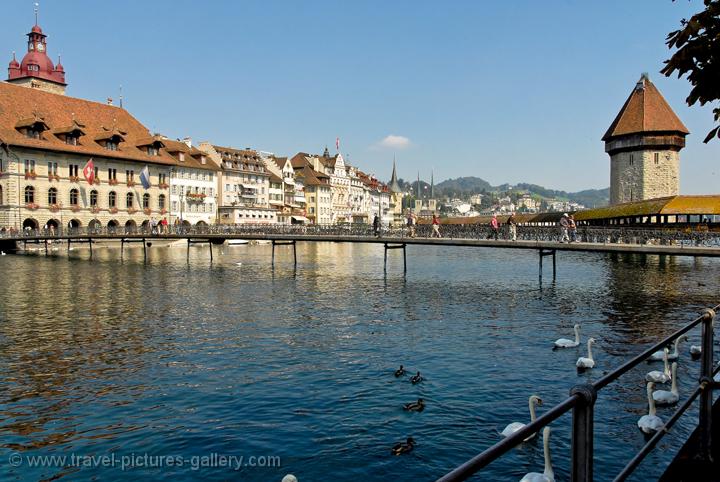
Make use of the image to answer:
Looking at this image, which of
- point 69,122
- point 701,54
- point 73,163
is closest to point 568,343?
point 701,54

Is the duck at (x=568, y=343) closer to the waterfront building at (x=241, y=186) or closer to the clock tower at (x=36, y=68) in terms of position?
the waterfront building at (x=241, y=186)

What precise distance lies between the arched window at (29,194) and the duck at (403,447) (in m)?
74.2

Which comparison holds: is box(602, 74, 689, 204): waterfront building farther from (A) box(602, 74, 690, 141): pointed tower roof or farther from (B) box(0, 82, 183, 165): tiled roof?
(B) box(0, 82, 183, 165): tiled roof

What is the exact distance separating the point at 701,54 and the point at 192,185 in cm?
9908

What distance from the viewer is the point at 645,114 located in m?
82.6

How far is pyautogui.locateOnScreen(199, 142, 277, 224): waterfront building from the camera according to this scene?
354ft

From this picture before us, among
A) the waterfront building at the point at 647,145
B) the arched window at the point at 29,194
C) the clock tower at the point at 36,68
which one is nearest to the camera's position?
the arched window at the point at 29,194

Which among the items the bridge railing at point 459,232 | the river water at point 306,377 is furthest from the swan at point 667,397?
the bridge railing at point 459,232

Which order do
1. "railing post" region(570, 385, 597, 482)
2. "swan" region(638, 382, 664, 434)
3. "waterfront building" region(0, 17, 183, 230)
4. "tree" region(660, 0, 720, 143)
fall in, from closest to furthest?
"railing post" region(570, 385, 597, 482) < "tree" region(660, 0, 720, 143) < "swan" region(638, 382, 664, 434) < "waterfront building" region(0, 17, 183, 230)

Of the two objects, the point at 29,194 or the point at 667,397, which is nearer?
the point at 667,397

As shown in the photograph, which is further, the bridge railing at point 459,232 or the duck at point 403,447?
the bridge railing at point 459,232

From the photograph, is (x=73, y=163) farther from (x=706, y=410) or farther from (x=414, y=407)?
(x=706, y=410)

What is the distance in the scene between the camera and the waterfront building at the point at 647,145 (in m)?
81.8

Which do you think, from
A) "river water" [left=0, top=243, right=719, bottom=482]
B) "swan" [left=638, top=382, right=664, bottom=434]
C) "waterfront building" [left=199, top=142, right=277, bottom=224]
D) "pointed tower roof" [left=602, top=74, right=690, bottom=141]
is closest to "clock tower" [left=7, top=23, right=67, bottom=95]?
"waterfront building" [left=199, top=142, right=277, bottom=224]
